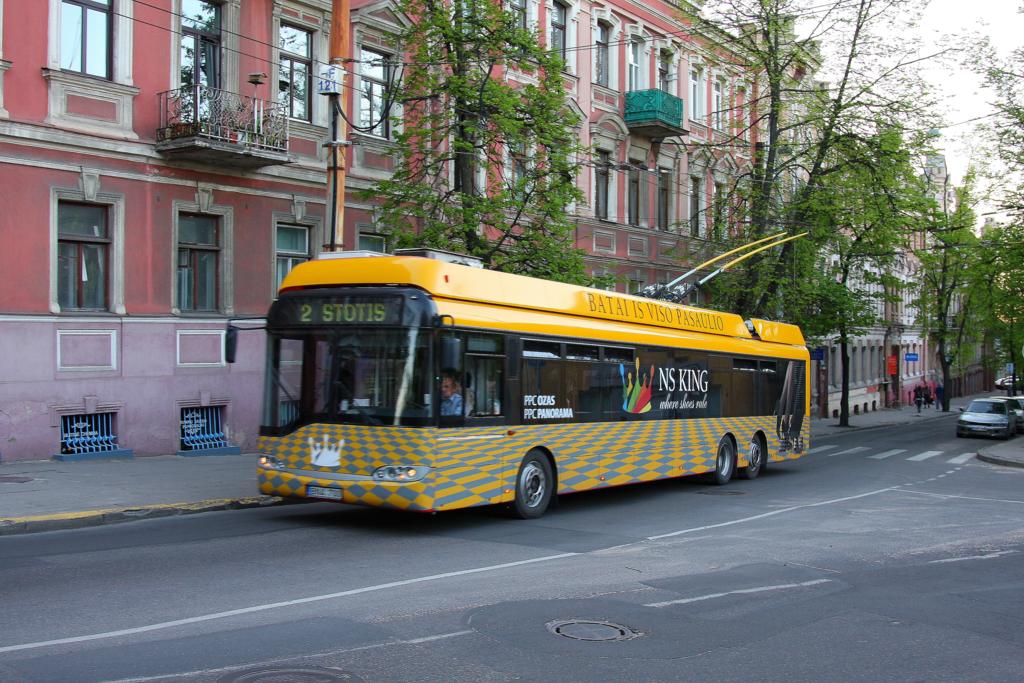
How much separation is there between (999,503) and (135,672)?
14.6 metres

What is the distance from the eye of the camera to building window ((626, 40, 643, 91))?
3372 cm

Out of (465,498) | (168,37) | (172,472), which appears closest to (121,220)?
(168,37)

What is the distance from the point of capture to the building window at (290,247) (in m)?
21.1

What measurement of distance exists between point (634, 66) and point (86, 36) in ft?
67.1

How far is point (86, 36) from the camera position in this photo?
691 inches

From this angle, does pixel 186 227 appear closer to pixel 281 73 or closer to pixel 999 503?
pixel 281 73

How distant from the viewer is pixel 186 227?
19.3m

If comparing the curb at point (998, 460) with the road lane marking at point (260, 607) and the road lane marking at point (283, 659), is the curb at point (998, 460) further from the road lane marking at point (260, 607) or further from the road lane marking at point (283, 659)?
the road lane marking at point (283, 659)

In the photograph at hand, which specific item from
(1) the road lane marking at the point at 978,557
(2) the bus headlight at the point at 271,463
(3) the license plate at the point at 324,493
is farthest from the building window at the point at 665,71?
(3) the license plate at the point at 324,493

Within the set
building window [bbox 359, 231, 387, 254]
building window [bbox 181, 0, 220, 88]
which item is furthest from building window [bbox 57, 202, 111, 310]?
building window [bbox 359, 231, 387, 254]

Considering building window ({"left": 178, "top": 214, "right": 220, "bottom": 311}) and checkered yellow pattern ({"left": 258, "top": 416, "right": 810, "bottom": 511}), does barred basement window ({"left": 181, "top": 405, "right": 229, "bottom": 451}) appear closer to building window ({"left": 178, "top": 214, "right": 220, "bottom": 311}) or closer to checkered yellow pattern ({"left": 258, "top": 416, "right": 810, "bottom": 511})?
building window ({"left": 178, "top": 214, "right": 220, "bottom": 311})

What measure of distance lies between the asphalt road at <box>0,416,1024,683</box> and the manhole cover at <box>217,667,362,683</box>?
0.07 feet

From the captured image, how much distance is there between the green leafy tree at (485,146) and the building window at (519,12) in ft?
0.70

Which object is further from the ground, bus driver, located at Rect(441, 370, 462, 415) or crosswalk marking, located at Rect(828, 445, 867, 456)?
bus driver, located at Rect(441, 370, 462, 415)
